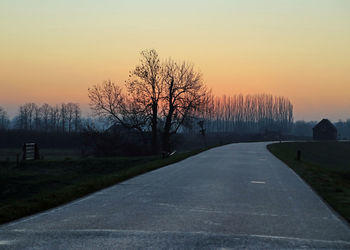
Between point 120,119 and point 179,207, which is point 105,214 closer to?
point 179,207

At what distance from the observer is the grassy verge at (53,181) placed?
10.7 m

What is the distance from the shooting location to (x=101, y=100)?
170 ft

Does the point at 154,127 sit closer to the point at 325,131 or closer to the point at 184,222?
the point at 184,222

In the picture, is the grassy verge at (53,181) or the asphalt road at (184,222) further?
the grassy verge at (53,181)

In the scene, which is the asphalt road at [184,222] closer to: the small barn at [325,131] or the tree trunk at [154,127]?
the tree trunk at [154,127]

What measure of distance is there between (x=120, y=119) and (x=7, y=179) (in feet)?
94.8

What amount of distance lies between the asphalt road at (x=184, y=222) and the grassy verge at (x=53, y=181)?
69cm

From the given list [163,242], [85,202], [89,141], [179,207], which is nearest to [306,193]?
[179,207]

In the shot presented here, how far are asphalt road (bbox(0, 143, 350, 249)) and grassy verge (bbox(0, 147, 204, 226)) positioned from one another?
0.69m

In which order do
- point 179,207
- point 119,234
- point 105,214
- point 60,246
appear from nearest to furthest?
point 60,246, point 119,234, point 105,214, point 179,207

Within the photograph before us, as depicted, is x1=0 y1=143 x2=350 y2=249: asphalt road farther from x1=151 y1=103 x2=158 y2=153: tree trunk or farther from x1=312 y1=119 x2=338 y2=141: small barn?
x1=312 y1=119 x2=338 y2=141: small barn

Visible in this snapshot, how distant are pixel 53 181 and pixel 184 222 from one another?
611 inches

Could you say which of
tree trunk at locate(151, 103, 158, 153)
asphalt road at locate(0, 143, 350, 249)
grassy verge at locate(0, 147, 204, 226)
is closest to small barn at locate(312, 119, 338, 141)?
tree trunk at locate(151, 103, 158, 153)

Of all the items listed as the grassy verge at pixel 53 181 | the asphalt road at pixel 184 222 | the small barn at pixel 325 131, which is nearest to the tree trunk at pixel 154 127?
the grassy verge at pixel 53 181
